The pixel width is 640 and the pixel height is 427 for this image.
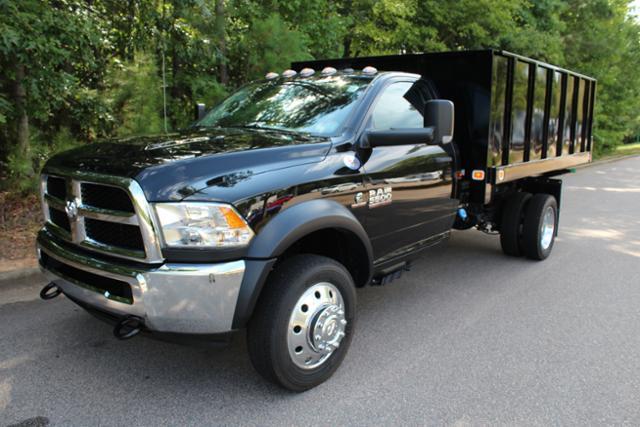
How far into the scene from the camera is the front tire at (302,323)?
298 cm

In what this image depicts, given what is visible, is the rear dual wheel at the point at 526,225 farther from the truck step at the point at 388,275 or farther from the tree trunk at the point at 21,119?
the tree trunk at the point at 21,119

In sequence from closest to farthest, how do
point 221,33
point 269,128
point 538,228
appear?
point 269,128, point 538,228, point 221,33

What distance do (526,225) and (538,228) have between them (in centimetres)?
15

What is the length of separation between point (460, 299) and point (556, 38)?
1405 centimetres

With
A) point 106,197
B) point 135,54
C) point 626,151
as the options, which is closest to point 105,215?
point 106,197

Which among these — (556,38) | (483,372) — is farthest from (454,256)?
(556,38)

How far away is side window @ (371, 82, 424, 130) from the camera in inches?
154

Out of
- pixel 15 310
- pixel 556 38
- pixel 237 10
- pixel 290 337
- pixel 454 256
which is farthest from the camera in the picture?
pixel 556 38

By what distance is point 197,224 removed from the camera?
270 cm

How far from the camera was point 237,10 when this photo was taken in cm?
884

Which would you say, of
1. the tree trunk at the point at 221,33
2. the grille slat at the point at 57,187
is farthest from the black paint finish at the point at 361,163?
the tree trunk at the point at 221,33

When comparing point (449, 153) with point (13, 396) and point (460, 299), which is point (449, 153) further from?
point (13, 396)

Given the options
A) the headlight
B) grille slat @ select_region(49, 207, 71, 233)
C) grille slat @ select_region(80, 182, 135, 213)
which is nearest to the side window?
the headlight

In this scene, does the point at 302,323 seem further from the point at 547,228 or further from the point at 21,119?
the point at 21,119
